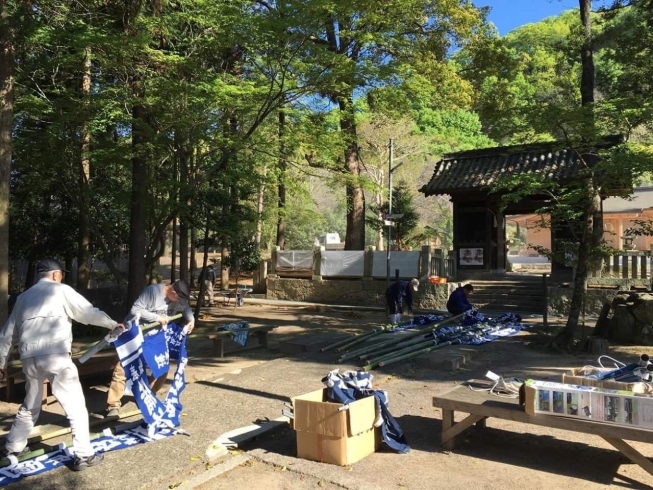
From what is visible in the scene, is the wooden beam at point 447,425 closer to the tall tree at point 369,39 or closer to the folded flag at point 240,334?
the folded flag at point 240,334

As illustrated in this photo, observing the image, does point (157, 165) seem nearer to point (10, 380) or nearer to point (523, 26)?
point (10, 380)

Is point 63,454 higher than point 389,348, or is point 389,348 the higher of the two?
point 389,348

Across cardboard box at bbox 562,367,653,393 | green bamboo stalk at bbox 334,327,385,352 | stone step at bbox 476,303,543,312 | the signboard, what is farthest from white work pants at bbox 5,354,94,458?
the signboard

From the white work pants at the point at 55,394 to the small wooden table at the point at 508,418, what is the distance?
2.99 meters

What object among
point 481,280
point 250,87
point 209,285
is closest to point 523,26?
point 481,280

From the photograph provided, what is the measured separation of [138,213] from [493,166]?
11763 millimetres

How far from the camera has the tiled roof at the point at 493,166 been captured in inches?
651

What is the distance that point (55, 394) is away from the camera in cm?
432

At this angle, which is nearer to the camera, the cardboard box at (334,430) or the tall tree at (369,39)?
the cardboard box at (334,430)

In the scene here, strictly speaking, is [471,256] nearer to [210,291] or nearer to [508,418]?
[210,291]

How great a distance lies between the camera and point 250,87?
10.5 meters

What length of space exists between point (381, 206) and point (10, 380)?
80.7 ft

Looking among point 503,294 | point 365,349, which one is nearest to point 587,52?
point 503,294

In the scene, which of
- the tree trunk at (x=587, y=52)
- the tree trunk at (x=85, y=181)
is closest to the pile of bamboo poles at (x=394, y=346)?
the tree trunk at (x=85, y=181)
